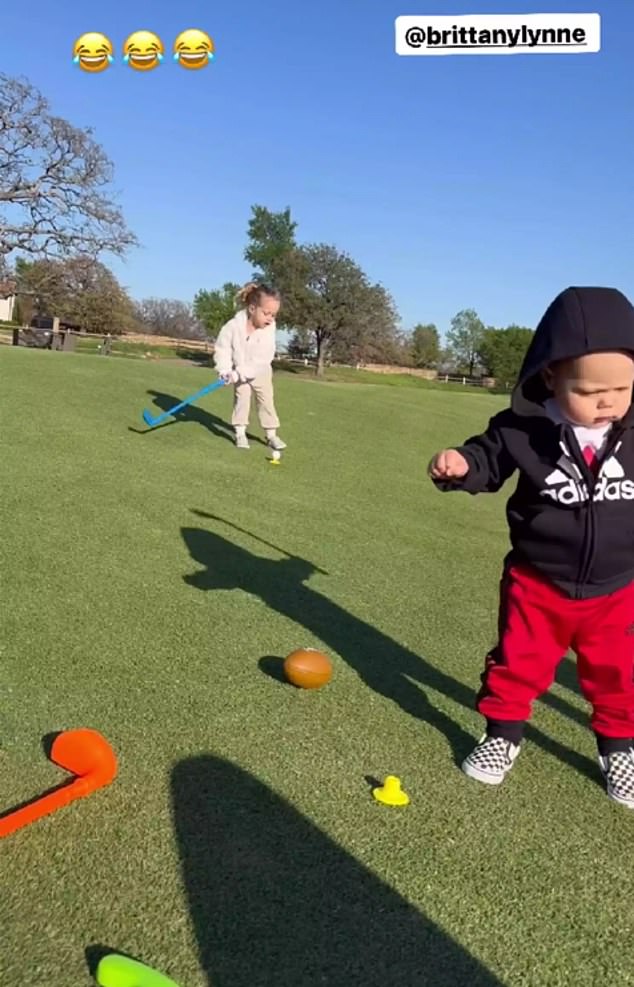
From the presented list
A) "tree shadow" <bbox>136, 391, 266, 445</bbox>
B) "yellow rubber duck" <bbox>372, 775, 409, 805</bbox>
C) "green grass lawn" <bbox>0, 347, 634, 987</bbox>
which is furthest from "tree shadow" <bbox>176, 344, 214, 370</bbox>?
"yellow rubber duck" <bbox>372, 775, 409, 805</bbox>

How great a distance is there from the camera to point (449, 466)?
2.61 metres

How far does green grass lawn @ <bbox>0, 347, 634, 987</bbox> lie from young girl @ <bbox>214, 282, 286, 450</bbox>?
9.87 feet

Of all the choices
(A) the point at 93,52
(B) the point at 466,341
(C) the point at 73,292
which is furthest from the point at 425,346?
(A) the point at 93,52

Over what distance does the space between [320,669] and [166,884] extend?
1256mm

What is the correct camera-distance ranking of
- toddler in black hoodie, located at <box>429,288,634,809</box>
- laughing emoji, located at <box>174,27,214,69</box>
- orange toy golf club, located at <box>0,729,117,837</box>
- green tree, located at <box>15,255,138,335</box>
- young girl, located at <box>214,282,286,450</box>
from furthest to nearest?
green tree, located at <box>15,255,138,335</box> → laughing emoji, located at <box>174,27,214,69</box> → young girl, located at <box>214,282,286,450</box> → toddler in black hoodie, located at <box>429,288,634,809</box> → orange toy golf club, located at <box>0,729,117,837</box>

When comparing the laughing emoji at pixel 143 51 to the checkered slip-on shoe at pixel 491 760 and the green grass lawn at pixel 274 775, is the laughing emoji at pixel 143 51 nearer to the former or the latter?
the green grass lawn at pixel 274 775

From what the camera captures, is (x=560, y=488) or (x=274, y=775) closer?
(x=274, y=775)

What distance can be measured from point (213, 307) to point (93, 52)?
185 feet

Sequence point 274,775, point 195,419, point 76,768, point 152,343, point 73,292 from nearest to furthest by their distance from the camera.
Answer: point 76,768 < point 274,775 < point 195,419 < point 73,292 < point 152,343

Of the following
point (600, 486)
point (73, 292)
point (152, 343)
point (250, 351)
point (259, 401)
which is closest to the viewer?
point (600, 486)

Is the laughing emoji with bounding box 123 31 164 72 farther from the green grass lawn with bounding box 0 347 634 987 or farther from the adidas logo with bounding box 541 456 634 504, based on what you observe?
the adidas logo with bounding box 541 456 634 504

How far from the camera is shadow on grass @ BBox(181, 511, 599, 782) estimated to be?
2.97 metres

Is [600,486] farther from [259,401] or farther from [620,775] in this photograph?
[259,401]

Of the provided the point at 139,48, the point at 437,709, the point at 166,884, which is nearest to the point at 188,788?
the point at 166,884
